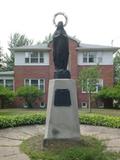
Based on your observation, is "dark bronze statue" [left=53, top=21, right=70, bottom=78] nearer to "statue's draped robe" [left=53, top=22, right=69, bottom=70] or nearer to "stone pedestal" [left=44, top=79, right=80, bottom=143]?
"statue's draped robe" [left=53, top=22, right=69, bottom=70]

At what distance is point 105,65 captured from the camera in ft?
125

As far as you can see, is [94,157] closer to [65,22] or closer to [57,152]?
[57,152]

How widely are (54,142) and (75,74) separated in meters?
27.5

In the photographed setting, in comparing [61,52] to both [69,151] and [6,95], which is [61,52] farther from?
[6,95]

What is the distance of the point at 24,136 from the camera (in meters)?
12.3

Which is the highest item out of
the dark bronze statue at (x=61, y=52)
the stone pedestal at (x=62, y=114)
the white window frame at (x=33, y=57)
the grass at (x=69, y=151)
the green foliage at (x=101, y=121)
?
the white window frame at (x=33, y=57)

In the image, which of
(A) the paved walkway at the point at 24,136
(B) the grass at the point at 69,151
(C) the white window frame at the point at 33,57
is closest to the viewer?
(B) the grass at the point at 69,151

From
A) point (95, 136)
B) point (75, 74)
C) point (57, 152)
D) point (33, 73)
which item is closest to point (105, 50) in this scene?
point (75, 74)

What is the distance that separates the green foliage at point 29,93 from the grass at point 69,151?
2413cm

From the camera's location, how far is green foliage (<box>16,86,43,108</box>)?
3597 centimetres

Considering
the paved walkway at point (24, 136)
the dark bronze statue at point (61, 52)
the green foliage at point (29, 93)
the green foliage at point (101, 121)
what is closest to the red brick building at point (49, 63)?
the green foliage at point (29, 93)

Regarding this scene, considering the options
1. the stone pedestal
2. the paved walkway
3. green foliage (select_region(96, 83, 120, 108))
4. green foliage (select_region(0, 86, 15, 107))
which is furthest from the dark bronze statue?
green foliage (select_region(0, 86, 15, 107))

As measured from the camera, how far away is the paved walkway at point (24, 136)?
9.76 metres

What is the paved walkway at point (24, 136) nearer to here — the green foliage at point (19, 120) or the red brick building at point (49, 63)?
the green foliage at point (19, 120)
